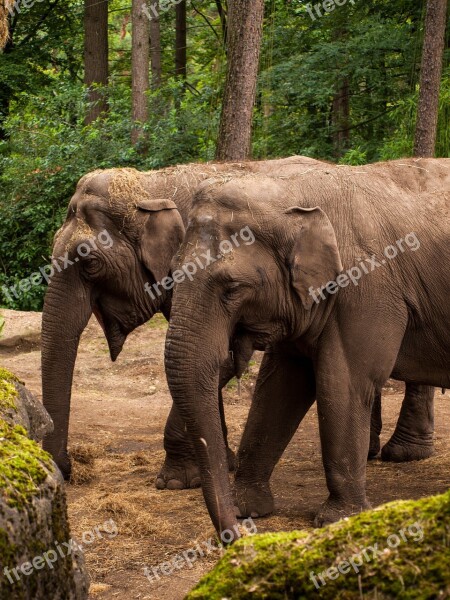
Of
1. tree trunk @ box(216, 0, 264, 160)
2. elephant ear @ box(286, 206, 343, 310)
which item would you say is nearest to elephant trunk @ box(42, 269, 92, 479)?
elephant ear @ box(286, 206, 343, 310)

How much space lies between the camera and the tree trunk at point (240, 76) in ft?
38.4

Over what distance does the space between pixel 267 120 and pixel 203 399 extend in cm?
1270

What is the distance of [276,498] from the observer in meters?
8.04

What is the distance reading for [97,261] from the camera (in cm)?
844

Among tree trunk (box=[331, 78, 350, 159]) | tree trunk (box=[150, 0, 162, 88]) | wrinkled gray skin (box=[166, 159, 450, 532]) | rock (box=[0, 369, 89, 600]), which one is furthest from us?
tree trunk (box=[150, 0, 162, 88])

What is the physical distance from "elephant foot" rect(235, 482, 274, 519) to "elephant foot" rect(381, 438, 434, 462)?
6.82 ft

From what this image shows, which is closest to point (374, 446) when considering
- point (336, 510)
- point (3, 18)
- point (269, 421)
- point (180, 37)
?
point (269, 421)

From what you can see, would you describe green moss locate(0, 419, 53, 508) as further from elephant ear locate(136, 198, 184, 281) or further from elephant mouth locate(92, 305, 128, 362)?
elephant mouth locate(92, 305, 128, 362)

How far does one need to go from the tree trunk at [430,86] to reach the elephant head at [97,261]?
6.34m

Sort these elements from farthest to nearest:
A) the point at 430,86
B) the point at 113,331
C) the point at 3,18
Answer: the point at 3,18, the point at 430,86, the point at 113,331

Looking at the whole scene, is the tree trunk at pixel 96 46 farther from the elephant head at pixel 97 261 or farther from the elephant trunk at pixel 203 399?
the elephant trunk at pixel 203 399

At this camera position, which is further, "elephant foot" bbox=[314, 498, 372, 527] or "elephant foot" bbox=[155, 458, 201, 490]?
"elephant foot" bbox=[155, 458, 201, 490]

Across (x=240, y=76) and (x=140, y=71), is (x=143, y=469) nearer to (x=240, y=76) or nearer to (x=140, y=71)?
(x=240, y=76)

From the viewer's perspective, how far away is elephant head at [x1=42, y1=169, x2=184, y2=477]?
8.27m
